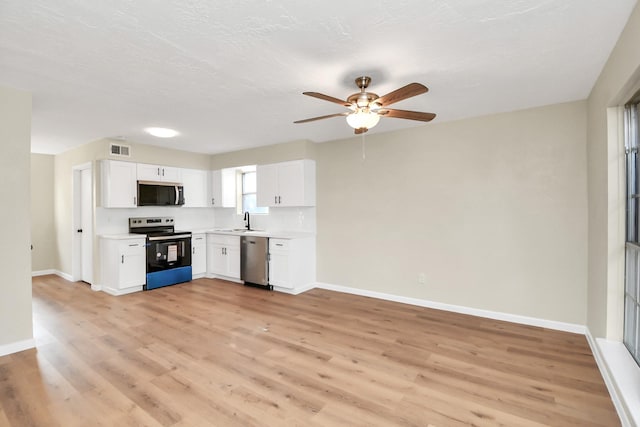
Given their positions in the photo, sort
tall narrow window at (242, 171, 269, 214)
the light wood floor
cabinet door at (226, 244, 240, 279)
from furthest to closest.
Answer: tall narrow window at (242, 171, 269, 214)
cabinet door at (226, 244, 240, 279)
the light wood floor

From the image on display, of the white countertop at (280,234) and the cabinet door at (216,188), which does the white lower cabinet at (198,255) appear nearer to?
the white countertop at (280,234)

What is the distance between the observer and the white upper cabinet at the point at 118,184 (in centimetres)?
464

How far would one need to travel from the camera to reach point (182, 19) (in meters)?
1.76

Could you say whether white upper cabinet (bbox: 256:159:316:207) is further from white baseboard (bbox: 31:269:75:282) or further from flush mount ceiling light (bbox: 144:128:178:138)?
white baseboard (bbox: 31:269:75:282)

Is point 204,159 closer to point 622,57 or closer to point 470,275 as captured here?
point 470,275

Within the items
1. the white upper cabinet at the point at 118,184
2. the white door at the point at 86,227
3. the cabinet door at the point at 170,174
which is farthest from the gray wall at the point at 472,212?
the white door at the point at 86,227

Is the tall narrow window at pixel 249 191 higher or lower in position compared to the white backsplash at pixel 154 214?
higher

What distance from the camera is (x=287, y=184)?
494cm

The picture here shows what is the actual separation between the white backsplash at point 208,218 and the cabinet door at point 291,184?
361mm

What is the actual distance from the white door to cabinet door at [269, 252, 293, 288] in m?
3.11

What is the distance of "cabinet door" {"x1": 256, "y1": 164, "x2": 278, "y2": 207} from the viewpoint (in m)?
5.09

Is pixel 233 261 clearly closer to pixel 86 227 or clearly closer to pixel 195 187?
pixel 195 187

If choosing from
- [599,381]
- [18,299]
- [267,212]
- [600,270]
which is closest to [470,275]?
[600,270]

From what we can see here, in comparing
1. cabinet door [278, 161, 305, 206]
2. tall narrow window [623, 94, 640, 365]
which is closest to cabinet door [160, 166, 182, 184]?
cabinet door [278, 161, 305, 206]
